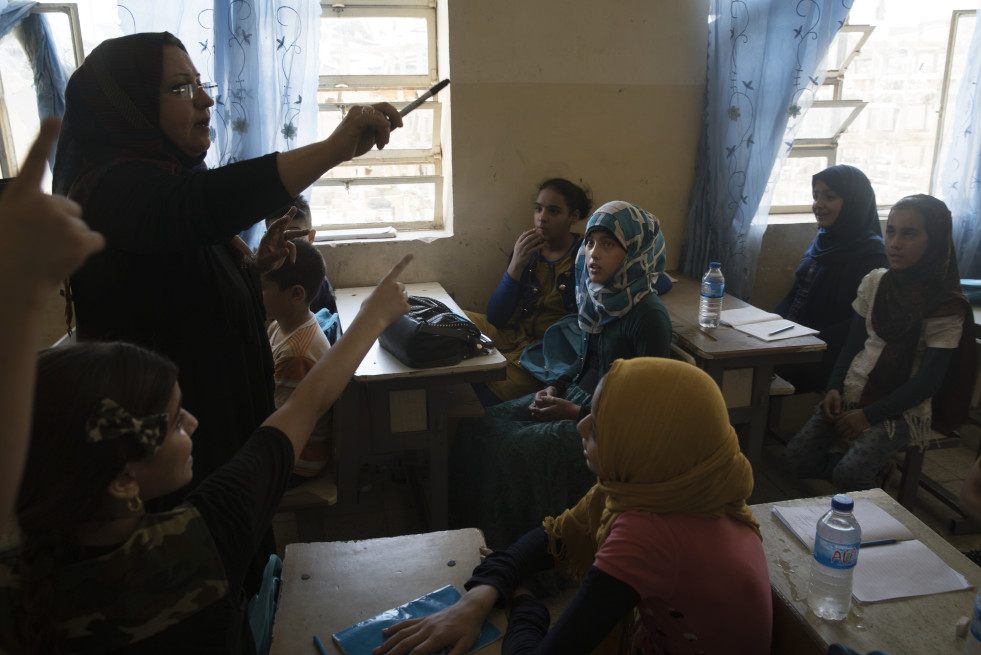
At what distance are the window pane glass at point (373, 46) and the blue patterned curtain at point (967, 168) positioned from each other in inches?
103

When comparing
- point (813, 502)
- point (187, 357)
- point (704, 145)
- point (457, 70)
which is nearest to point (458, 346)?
point (187, 357)

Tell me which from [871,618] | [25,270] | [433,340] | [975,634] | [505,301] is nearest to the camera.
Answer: [25,270]

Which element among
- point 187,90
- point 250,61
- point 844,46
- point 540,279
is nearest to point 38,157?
point 187,90

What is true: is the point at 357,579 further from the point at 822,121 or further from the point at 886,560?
the point at 822,121

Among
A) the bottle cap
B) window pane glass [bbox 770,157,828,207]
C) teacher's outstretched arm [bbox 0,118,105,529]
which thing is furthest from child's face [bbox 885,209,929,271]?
teacher's outstretched arm [bbox 0,118,105,529]

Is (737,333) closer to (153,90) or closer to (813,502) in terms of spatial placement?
(813,502)

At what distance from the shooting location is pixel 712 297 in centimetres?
260

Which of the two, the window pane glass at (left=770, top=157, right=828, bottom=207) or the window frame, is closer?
the window frame

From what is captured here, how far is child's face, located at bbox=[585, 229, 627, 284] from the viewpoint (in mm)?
2238

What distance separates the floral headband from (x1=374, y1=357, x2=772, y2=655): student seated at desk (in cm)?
48

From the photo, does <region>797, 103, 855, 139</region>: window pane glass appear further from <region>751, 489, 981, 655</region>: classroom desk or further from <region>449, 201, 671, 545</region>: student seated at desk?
<region>751, 489, 981, 655</region>: classroom desk

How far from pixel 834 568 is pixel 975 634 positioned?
0.66 feet

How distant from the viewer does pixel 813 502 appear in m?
1.42

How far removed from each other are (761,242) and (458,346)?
1.88 metres
